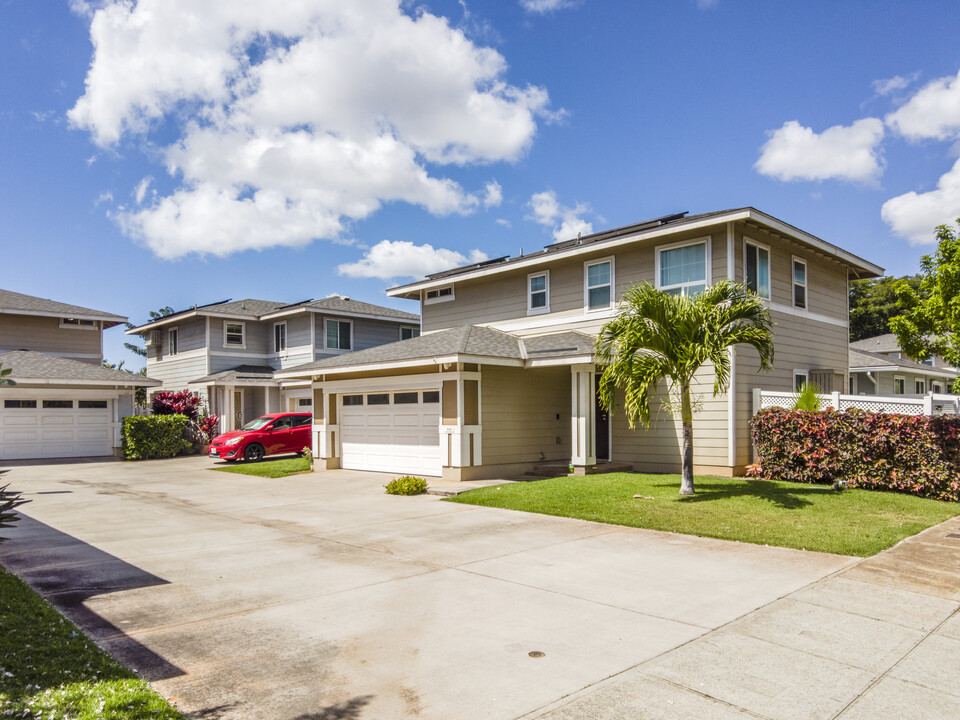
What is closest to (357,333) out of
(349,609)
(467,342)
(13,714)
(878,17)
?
(467,342)

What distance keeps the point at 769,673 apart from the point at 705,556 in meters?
3.69

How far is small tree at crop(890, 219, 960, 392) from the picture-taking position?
39.6 ft

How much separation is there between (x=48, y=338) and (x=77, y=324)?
1.30 meters

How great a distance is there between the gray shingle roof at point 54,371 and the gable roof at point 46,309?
5.66ft

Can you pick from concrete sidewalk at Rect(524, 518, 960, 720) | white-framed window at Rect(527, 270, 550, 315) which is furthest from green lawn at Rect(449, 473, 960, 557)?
white-framed window at Rect(527, 270, 550, 315)

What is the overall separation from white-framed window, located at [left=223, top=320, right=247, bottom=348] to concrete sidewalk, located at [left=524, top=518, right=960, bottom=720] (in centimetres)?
2739

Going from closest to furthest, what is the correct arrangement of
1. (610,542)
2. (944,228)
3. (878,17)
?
(610,542) < (944,228) < (878,17)

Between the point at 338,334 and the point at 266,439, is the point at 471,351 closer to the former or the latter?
the point at 266,439

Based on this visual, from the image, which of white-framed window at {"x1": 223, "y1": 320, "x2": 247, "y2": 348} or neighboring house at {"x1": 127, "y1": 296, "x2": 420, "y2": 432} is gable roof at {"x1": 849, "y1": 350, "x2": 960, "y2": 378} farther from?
white-framed window at {"x1": 223, "y1": 320, "x2": 247, "y2": 348}

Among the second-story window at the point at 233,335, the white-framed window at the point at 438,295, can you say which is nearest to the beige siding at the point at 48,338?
the second-story window at the point at 233,335

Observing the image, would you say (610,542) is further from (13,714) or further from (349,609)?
(13,714)

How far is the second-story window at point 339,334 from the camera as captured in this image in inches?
1118

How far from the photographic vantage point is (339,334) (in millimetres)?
28781

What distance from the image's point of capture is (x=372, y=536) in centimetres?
952
